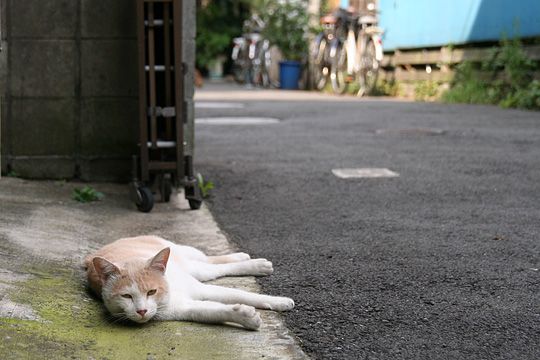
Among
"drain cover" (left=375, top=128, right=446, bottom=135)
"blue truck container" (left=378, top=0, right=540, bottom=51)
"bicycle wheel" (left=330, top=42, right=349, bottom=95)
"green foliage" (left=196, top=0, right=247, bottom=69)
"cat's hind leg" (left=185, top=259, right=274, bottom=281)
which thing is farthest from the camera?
"green foliage" (left=196, top=0, right=247, bottom=69)

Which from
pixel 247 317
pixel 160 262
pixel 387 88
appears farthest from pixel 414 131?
pixel 387 88

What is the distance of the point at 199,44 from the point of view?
28734mm

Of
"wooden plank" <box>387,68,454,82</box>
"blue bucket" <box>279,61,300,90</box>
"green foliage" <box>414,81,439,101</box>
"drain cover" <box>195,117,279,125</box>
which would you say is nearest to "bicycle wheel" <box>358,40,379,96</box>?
"wooden plank" <box>387,68,454,82</box>

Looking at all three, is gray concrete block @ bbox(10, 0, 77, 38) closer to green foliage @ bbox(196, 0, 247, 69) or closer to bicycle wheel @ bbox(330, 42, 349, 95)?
bicycle wheel @ bbox(330, 42, 349, 95)

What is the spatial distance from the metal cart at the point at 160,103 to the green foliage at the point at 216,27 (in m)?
22.9

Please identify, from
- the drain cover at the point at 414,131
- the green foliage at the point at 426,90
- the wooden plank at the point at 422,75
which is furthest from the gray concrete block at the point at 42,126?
the green foliage at the point at 426,90

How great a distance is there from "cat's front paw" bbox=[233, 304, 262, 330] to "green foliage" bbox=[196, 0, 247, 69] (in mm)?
25480

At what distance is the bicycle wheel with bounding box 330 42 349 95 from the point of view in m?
17.7

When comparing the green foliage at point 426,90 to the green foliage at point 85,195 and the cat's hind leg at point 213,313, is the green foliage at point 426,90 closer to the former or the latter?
the green foliage at point 85,195

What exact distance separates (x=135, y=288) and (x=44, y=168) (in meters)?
2.96

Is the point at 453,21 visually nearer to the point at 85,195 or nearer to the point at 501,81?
the point at 501,81

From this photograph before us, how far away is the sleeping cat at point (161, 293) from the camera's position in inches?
117

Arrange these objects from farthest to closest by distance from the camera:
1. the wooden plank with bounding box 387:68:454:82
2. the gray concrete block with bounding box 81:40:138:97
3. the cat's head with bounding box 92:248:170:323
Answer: the wooden plank with bounding box 387:68:454:82
the gray concrete block with bounding box 81:40:138:97
the cat's head with bounding box 92:248:170:323

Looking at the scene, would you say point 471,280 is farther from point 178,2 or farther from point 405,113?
point 405,113
